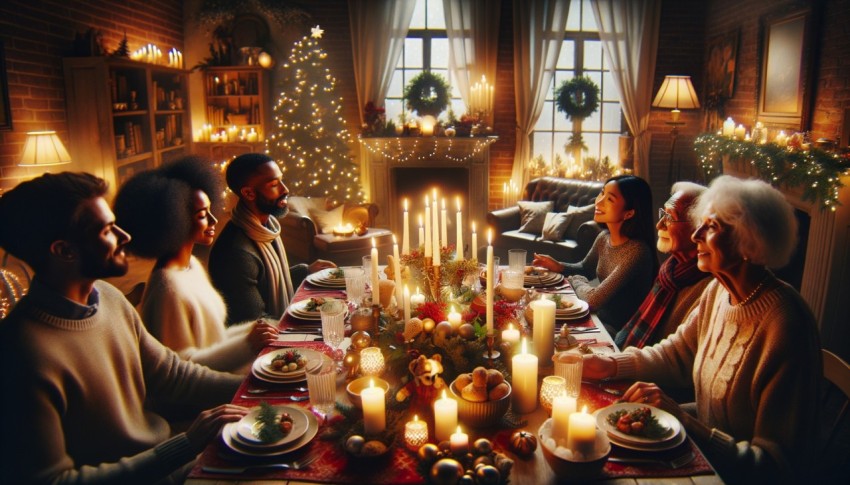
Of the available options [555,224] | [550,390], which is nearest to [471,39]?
[555,224]

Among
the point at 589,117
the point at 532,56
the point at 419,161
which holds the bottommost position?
the point at 419,161

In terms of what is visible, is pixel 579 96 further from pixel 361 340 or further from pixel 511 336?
pixel 361 340

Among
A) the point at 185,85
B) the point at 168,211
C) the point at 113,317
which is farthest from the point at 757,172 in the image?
the point at 185,85

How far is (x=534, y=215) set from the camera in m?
5.97

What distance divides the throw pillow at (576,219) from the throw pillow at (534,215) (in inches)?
13.6

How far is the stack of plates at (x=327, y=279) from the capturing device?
114 inches

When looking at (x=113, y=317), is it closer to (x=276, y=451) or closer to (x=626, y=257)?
(x=276, y=451)

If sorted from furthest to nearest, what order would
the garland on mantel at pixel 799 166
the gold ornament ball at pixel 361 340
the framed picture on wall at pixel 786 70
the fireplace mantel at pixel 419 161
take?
the fireplace mantel at pixel 419 161 < the framed picture on wall at pixel 786 70 < the garland on mantel at pixel 799 166 < the gold ornament ball at pixel 361 340

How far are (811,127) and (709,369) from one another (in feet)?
13.2

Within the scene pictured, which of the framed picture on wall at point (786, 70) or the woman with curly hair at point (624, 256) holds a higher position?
the framed picture on wall at point (786, 70)

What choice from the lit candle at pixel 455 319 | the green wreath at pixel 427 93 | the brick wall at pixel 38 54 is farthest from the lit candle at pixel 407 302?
the green wreath at pixel 427 93

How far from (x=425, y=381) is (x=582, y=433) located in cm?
47

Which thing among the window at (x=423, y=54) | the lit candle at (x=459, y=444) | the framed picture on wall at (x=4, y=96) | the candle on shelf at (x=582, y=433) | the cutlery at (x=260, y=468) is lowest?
the cutlery at (x=260, y=468)

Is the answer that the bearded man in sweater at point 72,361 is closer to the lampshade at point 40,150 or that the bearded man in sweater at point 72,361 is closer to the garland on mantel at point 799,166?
the lampshade at point 40,150
